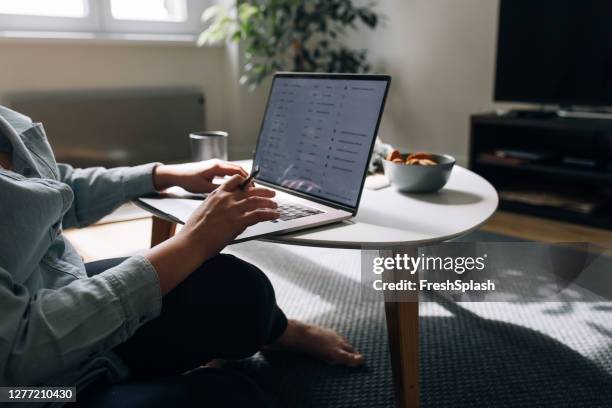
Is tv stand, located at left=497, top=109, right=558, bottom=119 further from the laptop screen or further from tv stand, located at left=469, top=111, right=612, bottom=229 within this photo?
the laptop screen

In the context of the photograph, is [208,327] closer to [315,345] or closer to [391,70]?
[315,345]

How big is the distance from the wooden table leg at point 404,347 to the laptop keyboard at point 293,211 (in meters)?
0.20

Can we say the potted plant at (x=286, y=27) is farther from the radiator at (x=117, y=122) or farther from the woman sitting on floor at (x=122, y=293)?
the woman sitting on floor at (x=122, y=293)

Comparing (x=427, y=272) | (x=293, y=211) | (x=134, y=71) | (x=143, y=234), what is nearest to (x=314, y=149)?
(x=293, y=211)

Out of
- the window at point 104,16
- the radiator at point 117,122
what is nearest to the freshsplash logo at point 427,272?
the radiator at point 117,122

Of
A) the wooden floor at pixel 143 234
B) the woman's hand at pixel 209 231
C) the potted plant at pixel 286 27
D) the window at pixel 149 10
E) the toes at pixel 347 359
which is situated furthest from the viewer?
the window at pixel 149 10

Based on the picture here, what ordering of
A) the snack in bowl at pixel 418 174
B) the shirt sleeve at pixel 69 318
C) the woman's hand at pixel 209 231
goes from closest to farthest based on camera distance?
the shirt sleeve at pixel 69 318 < the woman's hand at pixel 209 231 < the snack in bowl at pixel 418 174

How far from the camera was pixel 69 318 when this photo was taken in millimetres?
577

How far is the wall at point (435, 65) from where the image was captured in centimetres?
283

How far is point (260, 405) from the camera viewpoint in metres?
0.76

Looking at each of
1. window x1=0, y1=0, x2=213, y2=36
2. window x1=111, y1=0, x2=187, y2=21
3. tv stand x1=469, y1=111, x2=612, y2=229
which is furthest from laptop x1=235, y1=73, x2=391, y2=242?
window x1=111, y1=0, x2=187, y2=21

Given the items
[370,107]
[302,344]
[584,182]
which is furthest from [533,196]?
[370,107]

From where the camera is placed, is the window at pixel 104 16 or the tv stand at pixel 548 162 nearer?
the tv stand at pixel 548 162

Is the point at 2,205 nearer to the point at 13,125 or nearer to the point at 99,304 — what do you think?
the point at 99,304
